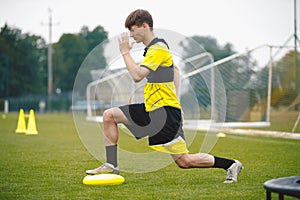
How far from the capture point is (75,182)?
635cm

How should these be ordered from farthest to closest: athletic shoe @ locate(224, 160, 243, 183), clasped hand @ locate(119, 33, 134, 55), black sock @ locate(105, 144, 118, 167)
Answer: black sock @ locate(105, 144, 118, 167), athletic shoe @ locate(224, 160, 243, 183), clasped hand @ locate(119, 33, 134, 55)

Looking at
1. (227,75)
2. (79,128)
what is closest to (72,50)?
(227,75)

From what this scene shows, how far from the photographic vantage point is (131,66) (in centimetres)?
566

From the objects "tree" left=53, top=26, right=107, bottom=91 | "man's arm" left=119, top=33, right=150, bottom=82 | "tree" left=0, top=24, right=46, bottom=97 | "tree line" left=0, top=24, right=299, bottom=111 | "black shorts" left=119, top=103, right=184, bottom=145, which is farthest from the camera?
"tree" left=53, top=26, right=107, bottom=91

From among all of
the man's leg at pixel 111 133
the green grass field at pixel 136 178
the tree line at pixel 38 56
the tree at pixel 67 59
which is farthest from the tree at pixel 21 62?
the man's leg at pixel 111 133

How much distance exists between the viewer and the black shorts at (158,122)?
594 cm

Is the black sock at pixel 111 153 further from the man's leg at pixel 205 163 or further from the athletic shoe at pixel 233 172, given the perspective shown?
the athletic shoe at pixel 233 172

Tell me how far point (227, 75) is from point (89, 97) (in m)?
14.0

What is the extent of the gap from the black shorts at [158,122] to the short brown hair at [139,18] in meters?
0.90

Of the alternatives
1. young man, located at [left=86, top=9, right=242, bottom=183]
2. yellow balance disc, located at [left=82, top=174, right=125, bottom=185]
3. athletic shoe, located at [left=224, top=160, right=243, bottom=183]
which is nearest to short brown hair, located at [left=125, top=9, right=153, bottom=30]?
young man, located at [left=86, top=9, right=242, bottom=183]

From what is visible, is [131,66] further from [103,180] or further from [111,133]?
[103,180]

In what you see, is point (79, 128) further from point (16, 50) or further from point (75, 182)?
point (16, 50)

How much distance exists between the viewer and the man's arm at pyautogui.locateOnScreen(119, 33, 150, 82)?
565cm

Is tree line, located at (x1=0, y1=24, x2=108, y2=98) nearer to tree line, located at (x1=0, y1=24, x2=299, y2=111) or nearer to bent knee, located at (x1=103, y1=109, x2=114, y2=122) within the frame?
tree line, located at (x1=0, y1=24, x2=299, y2=111)
